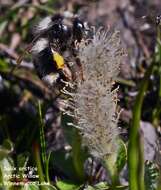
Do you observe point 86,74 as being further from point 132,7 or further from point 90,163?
point 132,7

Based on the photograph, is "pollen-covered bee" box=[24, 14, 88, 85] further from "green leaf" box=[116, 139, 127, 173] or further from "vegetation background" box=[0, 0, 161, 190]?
"green leaf" box=[116, 139, 127, 173]

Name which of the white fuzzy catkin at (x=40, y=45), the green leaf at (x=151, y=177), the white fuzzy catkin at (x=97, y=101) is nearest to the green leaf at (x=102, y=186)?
the green leaf at (x=151, y=177)

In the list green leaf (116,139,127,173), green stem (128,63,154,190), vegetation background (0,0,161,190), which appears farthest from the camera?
green leaf (116,139,127,173)

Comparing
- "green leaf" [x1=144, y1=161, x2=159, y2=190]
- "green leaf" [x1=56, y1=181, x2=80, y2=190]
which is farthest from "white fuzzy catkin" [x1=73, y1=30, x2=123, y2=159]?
"green leaf" [x1=56, y1=181, x2=80, y2=190]

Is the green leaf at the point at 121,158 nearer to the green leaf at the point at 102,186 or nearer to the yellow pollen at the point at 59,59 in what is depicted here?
the green leaf at the point at 102,186

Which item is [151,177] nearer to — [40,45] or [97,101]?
[97,101]

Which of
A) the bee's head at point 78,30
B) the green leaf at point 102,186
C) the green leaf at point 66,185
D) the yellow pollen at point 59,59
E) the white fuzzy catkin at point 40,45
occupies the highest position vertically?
the bee's head at point 78,30

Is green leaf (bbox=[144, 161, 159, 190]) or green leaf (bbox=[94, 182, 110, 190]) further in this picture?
green leaf (bbox=[94, 182, 110, 190])
